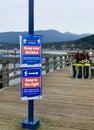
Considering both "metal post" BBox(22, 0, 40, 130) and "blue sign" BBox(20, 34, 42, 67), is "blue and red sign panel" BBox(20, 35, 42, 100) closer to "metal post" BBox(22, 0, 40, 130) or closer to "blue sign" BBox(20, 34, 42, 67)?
"blue sign" BBox(20, 34, 42, 67)

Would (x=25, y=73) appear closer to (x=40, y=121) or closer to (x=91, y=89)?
(x=40, y=121)

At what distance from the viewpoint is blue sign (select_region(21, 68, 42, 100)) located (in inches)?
205

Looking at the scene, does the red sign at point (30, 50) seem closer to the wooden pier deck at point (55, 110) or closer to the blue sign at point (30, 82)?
the blue sign at point (30, 82)

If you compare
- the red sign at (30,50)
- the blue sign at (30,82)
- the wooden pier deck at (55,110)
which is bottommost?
the wooden pier deck at (55,110)

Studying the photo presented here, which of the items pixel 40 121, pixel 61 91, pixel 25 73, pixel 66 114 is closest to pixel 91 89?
pixel 61 91

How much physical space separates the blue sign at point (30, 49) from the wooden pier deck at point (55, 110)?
1134 mm

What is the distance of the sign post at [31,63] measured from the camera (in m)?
5.12

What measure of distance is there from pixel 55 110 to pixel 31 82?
178 cm

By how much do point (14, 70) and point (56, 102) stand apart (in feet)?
10.6

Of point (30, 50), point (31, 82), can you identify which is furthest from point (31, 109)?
point (30, 50)

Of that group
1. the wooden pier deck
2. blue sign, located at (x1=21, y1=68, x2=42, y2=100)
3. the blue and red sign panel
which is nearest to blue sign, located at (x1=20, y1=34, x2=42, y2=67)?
the blue and red sign panel

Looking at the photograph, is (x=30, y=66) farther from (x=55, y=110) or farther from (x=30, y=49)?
(x=55, y=110)

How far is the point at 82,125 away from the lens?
566 centimetres

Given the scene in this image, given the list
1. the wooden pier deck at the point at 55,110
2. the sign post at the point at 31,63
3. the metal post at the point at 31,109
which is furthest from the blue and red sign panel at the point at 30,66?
the wooden pier deck at the point at 55,110
